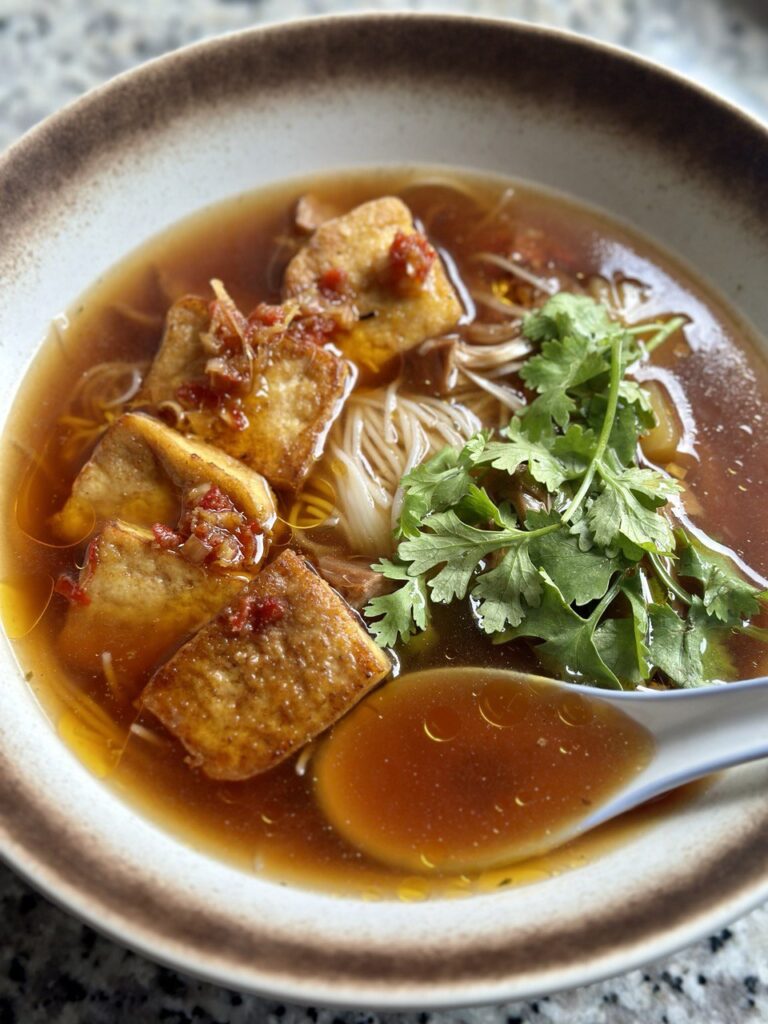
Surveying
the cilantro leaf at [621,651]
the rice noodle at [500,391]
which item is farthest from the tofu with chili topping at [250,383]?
the cilantro leaf at [621,651]

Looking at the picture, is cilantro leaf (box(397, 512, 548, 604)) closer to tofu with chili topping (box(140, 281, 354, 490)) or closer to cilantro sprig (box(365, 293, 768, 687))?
cilantro sprig (box(365, 293, 768, 687))

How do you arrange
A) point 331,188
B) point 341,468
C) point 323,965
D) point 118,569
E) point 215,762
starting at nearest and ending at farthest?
point 323,965, point 215,762, point 118,569, point 341,468, point 331,188

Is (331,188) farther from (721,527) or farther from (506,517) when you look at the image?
(721,527)

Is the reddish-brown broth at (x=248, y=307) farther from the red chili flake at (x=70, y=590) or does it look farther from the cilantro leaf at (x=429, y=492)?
the cilantro leaf at (x=429, y=492)

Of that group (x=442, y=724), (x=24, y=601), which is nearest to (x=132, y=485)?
(x=24, y=601)

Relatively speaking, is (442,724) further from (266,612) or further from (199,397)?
(199,397)

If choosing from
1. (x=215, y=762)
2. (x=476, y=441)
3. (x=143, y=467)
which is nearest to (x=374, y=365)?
(x=476, y=441)

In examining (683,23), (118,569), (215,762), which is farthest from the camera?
(683,23)

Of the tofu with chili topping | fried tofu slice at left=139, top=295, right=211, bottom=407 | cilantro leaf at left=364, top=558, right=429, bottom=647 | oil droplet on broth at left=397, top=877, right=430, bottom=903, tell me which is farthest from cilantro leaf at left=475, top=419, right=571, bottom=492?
oil droplet on broth at left=397, top=877, right=430, bottom=903
